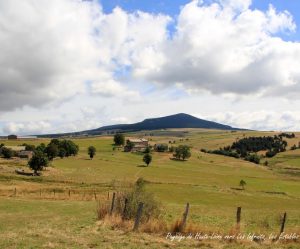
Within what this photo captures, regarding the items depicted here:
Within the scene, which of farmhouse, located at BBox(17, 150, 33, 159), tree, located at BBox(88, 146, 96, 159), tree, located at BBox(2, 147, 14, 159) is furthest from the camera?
farmhouse, located at BBox(17, 150, 33, 159)

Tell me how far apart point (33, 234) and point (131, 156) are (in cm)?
15706

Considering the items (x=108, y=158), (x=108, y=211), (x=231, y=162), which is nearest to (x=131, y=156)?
(x=108, y=158)

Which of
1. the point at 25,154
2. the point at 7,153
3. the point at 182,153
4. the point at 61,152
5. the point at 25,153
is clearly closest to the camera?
the point at 7,153

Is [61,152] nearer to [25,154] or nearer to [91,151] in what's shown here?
[91,151]

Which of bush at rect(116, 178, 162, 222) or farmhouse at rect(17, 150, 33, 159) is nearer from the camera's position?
bush at rect(116, 178, 162, 222)

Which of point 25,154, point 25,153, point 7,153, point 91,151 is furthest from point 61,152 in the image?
point 7,153

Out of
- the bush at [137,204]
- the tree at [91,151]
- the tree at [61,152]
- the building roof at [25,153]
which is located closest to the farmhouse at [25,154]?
the building roof at [25,153]

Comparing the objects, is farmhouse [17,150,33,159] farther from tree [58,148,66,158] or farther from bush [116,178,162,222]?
bush [116,178,162,222]

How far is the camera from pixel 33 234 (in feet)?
68.7

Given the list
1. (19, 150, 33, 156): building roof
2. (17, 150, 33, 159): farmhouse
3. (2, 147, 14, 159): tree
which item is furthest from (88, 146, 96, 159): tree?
(2, 147, 14, 159): tree

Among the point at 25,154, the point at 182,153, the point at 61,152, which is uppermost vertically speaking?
the point at 61,152

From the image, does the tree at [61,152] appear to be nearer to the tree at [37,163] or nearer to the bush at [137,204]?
the tree at [37,163]

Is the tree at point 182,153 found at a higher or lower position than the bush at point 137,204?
lower

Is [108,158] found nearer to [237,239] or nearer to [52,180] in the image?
[52,180]
